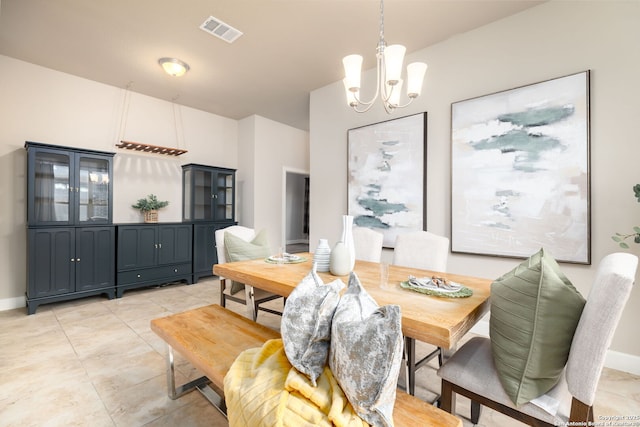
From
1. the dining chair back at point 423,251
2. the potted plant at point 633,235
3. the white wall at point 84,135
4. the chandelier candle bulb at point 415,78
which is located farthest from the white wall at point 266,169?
the potted plant at point 633,235

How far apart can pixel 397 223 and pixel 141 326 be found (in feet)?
9.36

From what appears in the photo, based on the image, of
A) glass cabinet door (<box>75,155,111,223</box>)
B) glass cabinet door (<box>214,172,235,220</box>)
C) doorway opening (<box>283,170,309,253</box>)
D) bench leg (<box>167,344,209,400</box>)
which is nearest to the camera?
bench leg (<box>167,344,209,400</box>)

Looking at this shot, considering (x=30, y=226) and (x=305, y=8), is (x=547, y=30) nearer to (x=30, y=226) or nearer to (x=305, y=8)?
(x=305, y=8)

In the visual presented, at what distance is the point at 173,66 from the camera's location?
327 cm

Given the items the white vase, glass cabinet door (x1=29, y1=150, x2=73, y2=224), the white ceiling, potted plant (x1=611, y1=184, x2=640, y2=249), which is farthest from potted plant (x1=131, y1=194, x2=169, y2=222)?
potted plant (x1=611, y1=184, x2=640, y2=249)

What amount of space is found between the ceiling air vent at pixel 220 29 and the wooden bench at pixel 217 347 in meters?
2.54

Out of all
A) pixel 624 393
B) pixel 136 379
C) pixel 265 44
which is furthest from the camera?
pixel 265 44

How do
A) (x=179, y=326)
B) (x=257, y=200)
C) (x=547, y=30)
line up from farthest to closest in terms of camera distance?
(x=257, y=200) → (x=547, y=30) → (x=179, y=326)

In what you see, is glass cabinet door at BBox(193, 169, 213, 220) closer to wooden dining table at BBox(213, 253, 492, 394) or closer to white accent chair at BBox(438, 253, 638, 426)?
wooden dining table at BBox(213, 253, 492, 394)

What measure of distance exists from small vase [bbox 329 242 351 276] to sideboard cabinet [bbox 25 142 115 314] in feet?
10.8

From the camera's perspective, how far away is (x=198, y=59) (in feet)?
10.7

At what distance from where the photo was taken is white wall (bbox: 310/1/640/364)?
2059mm

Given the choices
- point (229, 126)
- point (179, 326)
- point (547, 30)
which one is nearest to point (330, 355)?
point (179, 326)

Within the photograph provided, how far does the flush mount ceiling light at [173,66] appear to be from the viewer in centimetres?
325
